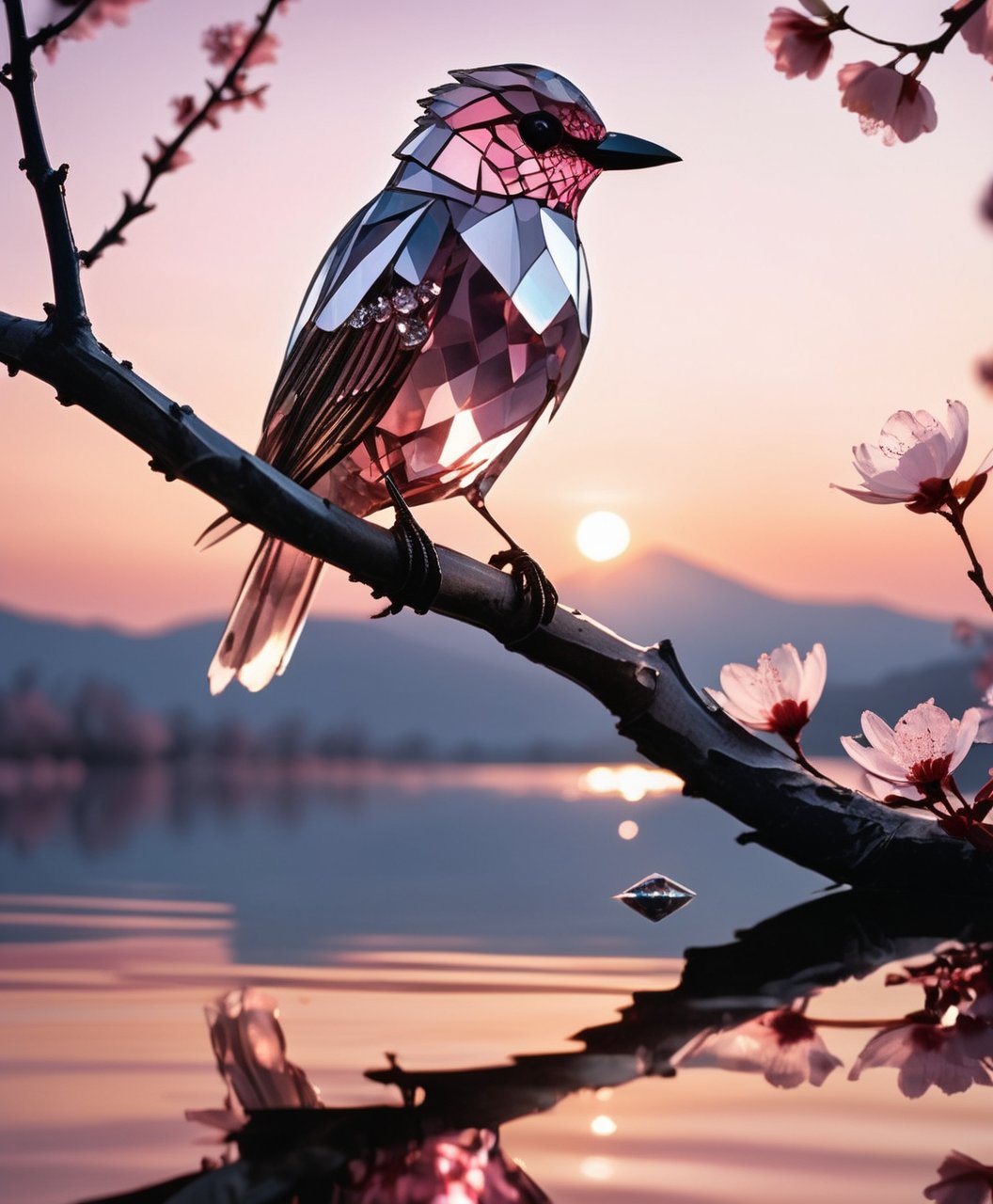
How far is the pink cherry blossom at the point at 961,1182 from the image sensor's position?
79 centimetres

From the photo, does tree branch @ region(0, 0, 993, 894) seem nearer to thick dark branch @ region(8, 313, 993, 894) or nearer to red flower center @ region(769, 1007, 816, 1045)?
thick dark branch @ region(8, 313, 993, 894)

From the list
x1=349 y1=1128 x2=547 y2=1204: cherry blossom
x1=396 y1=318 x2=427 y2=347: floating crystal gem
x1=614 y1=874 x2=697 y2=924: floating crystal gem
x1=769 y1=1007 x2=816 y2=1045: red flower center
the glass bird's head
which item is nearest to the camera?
x1=349 y1=1128 x2=547 y2=1204: cherry blossom

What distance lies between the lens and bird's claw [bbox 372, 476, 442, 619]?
1.88 m

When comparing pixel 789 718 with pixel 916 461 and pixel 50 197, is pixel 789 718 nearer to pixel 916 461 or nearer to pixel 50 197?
pixel 916 461

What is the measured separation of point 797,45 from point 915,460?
0.55 meters

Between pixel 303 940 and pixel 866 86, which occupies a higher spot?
pixel 866 86

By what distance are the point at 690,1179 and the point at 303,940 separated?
108cm

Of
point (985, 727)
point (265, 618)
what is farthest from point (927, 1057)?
point (265, 618)

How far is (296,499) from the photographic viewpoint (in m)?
1.77

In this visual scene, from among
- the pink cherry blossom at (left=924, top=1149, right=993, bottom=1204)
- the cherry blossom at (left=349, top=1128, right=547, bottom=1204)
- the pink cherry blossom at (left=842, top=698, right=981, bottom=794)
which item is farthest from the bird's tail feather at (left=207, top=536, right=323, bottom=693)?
the pink cherry blossom at (left=924, top=1149, right=993, bottom=1204)

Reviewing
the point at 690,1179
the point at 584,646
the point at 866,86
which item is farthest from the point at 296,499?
the point at 690,1179

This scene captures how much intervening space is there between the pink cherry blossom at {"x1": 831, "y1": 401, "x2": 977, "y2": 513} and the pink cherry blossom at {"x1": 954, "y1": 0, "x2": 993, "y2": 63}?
17.0 inches

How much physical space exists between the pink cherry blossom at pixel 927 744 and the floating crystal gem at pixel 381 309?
35.5 inches

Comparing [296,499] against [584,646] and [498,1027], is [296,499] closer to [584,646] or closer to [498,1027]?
[584,646]
